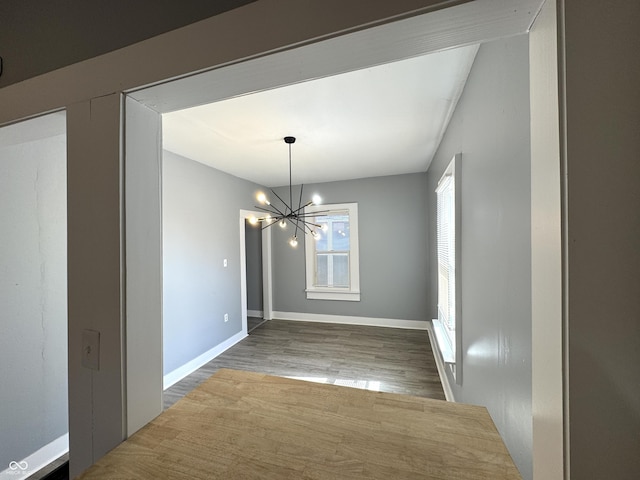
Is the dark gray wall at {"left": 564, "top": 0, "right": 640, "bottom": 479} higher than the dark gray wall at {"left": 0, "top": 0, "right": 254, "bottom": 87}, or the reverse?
the dark gray wall at {"left": 0, "top": 0, "right": 254, "bottom": 87}

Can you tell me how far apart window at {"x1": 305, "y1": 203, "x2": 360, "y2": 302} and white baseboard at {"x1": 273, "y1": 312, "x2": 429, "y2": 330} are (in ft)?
1.17

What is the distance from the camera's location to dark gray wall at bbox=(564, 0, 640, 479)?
303 millimetres

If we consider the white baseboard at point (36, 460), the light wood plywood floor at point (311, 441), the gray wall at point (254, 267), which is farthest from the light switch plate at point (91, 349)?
the gray wall at point (254, 267)

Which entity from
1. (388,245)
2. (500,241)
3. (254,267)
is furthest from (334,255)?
(500,241)

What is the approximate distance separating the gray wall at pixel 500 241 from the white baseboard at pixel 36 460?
2.89 m

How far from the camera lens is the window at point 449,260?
1834 millimetres

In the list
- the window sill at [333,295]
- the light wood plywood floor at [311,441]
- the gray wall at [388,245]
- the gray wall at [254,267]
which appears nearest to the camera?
the light wood plywood floor at [311,441]

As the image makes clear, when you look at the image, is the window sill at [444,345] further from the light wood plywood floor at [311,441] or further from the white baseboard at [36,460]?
the white baseboard at [36,460]

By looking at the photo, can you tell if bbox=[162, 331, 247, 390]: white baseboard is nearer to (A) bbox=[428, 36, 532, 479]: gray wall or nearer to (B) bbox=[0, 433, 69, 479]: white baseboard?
(B) bbox=[0, 433, 69, 479]: white baseboard

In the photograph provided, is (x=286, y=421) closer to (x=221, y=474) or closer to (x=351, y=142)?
(x=221, y=474)

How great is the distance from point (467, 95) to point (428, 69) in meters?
0.32

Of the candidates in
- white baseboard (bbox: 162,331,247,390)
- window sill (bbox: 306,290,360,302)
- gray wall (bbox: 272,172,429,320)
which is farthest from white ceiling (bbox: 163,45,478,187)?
white baseboard (bbox: 162,331,247,390)

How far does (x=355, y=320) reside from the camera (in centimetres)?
456

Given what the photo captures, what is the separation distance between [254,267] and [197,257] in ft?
7.51
